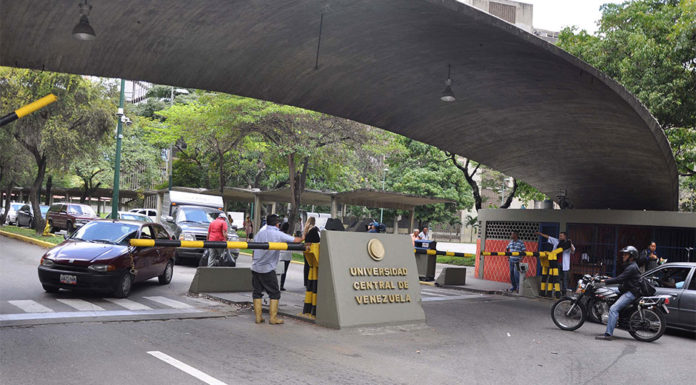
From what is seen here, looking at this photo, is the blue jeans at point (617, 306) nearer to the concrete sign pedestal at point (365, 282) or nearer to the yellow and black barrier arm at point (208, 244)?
the concrete sign pedestal at point (365, 282)

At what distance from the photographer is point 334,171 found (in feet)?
112

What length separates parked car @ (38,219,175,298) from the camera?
36.9 ft

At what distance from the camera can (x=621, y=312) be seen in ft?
37.7

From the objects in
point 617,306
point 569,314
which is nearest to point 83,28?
point 569,314

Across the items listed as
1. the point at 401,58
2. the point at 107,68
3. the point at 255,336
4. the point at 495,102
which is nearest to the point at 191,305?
the point at 255,336

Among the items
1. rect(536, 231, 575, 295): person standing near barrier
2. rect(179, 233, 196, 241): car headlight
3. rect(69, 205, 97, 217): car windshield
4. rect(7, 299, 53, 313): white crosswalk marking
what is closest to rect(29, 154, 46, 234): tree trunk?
rect(69, 205, 97, 217): car windshield

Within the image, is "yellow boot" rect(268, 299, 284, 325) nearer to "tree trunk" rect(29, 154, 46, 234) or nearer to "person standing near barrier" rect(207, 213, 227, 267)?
"person standing near barrier" rect(207, 213, 227, 267)

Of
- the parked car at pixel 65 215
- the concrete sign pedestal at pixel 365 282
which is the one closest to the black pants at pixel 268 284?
the concrete sign pedestal at pixel 365 282

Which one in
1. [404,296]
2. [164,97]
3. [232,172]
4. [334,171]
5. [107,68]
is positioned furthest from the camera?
[164,97]

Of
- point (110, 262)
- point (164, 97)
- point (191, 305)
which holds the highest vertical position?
point (164, 97)

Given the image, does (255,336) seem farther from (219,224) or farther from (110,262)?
(219,224)

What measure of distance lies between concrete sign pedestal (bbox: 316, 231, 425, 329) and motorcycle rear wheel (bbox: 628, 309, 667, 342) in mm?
3707

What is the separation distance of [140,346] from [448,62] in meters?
8.57

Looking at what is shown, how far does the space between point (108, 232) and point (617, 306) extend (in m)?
10.1
